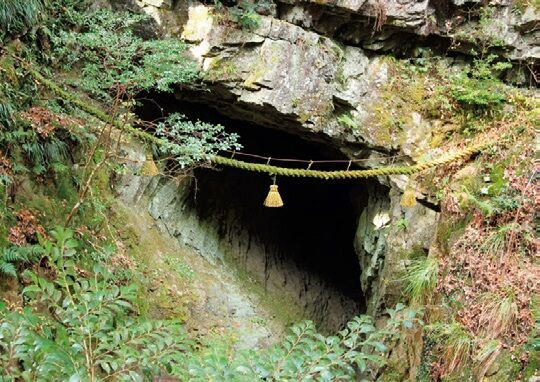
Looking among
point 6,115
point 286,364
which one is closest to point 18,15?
point 6,115

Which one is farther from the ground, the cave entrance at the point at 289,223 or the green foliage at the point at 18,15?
the green foliage at the point at 18,15

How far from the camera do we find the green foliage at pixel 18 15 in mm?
4484

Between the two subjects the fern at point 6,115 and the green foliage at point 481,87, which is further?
the green foliage at point 481,87

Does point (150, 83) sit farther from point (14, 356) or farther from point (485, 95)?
point (485, 95)

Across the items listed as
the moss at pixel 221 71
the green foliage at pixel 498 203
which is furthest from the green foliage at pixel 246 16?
the green foliage at pixel 498 203

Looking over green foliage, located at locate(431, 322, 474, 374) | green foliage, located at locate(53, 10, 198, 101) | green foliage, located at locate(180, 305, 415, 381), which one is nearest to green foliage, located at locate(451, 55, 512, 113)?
green foliage, located at locate(431, 322, 474, 374)

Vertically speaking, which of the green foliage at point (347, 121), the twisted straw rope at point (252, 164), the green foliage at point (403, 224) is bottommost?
the green foliage at point (403, 224)

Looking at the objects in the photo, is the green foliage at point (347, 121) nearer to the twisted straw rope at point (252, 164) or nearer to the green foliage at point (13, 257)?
the twisted straw rope at point (252, 164)

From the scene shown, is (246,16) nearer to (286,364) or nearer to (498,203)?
(498,203)

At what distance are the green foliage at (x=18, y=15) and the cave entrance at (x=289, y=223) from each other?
2007 mm

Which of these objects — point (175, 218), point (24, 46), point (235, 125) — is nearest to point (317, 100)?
point (235, 125)

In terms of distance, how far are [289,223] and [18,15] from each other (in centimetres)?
558

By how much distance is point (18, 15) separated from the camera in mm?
4664

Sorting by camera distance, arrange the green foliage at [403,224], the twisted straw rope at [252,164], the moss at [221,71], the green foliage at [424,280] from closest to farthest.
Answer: the twisted straw rope at [252,164] → the green foliage at [424,280] → the moss at [221,71] → the green foliage at [403,224]
